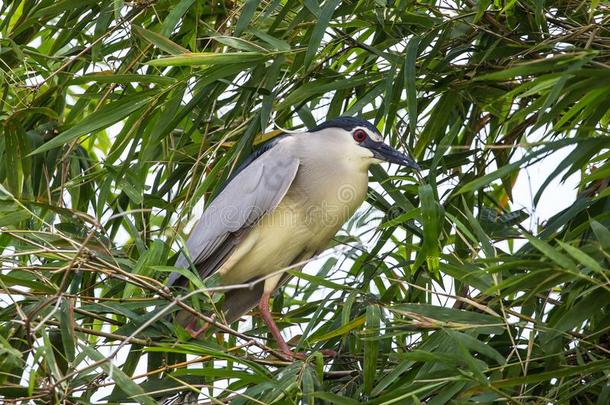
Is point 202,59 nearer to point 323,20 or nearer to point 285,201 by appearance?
point 323,20

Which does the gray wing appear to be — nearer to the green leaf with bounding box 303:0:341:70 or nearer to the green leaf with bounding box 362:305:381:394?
the green leaf with bounding box 303:0:341:70

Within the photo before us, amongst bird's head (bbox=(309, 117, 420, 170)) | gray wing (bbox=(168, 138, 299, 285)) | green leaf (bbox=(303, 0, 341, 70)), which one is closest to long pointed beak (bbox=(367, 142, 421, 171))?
bird's head (bbox=(309, 117, 420, 170))

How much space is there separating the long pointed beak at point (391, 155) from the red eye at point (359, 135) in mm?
42

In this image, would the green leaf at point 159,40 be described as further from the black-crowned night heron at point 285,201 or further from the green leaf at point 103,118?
the black-crowned night heron at point 285,201

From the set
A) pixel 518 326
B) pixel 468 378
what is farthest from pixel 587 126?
pixel 468 378

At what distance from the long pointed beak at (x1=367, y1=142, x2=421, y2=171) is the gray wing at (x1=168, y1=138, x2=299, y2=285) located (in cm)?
29

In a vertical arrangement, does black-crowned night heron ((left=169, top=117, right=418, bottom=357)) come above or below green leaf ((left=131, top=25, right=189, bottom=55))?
below

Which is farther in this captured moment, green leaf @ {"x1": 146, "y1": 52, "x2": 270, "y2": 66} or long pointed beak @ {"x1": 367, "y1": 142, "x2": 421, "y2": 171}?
long pointed beak @ {"x1": 367, "y1": 142, "x2": 421, "y2": 171}

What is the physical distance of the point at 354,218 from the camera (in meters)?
3.94

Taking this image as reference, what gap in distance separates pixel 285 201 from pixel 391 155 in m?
0.43

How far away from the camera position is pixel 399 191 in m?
3.48

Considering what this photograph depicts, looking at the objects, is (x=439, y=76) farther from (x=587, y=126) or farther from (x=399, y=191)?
(x=587, y=126)

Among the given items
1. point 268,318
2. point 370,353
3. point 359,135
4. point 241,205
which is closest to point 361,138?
point 359,135

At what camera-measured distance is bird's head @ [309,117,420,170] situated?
12.3ft
